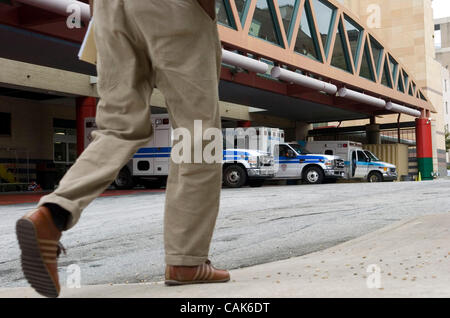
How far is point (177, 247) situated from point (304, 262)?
4.00 ft

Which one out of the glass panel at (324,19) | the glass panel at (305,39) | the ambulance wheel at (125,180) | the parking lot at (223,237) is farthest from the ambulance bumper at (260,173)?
the parking lot at (223,237)

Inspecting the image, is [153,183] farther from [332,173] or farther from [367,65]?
[367,65]

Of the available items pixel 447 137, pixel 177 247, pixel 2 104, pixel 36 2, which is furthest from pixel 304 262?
pixel 447 137

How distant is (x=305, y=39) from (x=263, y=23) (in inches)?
121

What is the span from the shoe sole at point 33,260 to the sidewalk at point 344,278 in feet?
1.00

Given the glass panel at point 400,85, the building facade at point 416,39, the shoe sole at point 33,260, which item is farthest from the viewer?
the building facade at point 416,39

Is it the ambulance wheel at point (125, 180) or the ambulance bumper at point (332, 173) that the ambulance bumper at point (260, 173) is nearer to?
the ambulance bumper at point (332, 173)

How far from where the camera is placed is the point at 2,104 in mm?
23672

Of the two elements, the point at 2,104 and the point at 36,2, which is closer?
the point at 36,2

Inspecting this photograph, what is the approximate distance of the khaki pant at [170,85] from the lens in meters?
2.13

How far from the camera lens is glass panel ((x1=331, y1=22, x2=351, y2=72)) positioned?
891 inches

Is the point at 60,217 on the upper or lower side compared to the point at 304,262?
upper

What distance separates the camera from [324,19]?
69.3 feet

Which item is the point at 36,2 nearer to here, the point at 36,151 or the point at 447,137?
the point at 36,151
